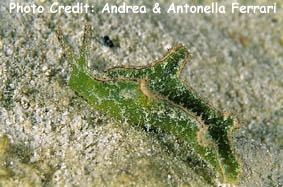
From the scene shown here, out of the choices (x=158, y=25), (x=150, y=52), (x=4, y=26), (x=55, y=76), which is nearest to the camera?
(x=55, y=76)

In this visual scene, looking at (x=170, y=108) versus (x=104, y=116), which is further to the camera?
(x=104, y=116)

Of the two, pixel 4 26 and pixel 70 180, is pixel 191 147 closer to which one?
pixel 70 180

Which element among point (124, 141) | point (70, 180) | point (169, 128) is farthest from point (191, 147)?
point (70, 180)
